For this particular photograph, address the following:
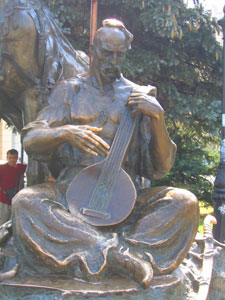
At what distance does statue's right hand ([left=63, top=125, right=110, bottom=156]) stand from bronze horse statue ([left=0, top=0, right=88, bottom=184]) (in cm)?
162

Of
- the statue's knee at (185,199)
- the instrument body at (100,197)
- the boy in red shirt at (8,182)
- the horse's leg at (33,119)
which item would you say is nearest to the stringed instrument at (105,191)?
the instrument body at (100,197)

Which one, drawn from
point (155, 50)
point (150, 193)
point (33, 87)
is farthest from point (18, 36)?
point (155, 50)

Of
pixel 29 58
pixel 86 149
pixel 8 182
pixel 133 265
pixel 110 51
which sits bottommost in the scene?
pixel 8 182

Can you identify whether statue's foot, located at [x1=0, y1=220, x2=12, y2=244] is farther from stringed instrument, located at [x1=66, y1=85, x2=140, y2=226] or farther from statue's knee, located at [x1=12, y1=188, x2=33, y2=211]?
stringed instrument, located at [x1=66, y1=85, x2=140, y2=226]

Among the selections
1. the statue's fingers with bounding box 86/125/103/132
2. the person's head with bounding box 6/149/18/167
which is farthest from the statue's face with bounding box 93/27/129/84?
the person's head with bounding box 6/149/18/167

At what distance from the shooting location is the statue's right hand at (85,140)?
3090 millimetres

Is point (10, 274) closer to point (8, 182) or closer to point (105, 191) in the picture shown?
point (105, 191)

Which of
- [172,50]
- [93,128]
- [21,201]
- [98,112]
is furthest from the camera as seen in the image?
[172,50]

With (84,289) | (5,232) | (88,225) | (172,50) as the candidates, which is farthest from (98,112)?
(172,50)

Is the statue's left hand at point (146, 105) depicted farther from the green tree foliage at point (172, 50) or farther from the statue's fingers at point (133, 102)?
the green tree foliage at point (172, 50)

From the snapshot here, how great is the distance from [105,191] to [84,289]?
2.18 ft

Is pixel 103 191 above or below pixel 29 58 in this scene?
below

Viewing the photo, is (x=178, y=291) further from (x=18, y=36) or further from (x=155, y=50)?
(x=155, y=50)

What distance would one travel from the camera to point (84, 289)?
270 centimetres
